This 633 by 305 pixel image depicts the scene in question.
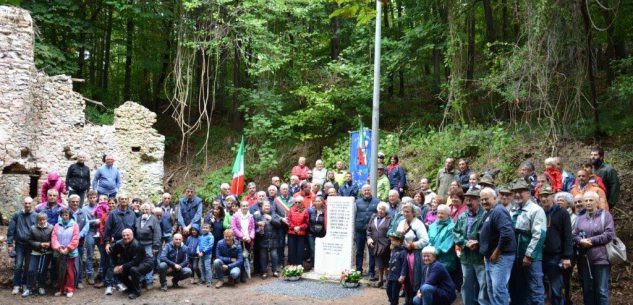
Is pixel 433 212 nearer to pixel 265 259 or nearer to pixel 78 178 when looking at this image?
pixel 265 259

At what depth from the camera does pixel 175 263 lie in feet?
31.4

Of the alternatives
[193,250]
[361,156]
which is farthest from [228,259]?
[361,156]

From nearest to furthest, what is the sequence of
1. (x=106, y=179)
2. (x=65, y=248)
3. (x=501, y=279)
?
1. (x=501, y=279)
2. (x=65, y=248)
3. (x=106, y=179)

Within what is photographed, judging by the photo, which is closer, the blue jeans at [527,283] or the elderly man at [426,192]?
the blue jeans at [527,283]

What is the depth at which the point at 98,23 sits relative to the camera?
19703mm

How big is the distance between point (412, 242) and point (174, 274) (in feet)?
14.5

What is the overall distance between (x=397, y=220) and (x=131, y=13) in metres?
13.6

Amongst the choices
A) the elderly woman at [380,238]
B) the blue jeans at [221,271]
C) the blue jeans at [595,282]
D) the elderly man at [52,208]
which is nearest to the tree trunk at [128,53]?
the elderly man at [52,208]

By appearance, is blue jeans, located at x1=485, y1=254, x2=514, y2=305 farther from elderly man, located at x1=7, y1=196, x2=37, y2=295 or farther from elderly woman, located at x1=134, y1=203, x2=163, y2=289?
elderly man, located at x1=7, y1=196, x2=37, y2=295

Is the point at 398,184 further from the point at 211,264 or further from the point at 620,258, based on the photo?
the point at 620,258

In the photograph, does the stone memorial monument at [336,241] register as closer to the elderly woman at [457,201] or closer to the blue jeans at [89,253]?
the elderly woman at [457,201]

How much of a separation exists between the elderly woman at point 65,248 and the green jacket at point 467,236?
6.21 m

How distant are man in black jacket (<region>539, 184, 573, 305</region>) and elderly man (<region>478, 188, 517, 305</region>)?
0.58 metres

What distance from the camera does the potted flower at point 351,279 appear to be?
364 inches
